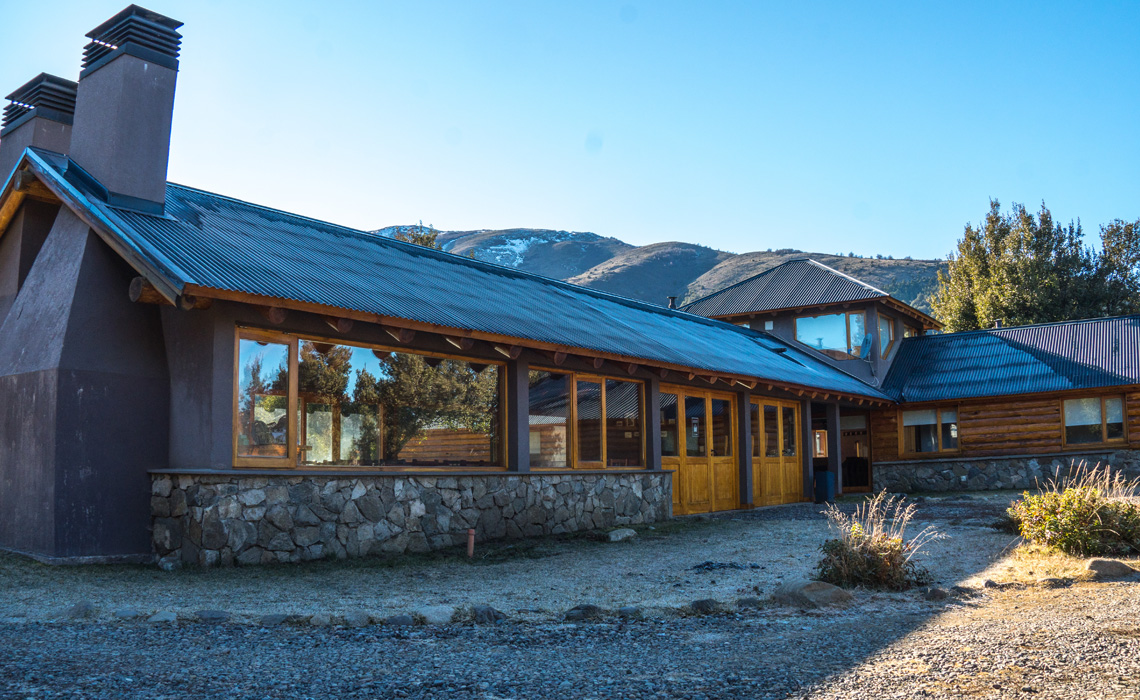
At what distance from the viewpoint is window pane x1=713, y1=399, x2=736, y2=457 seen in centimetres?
1816

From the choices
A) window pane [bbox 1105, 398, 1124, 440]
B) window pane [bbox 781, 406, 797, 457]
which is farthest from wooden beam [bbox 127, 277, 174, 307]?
window pane [bbox 1105, 398, 1124, 440]

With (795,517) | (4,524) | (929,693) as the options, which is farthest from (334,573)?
(795,517)

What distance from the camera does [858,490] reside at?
26219mm

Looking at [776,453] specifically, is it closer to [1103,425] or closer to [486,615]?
[1103,425]

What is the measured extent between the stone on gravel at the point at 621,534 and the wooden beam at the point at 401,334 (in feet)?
13.4

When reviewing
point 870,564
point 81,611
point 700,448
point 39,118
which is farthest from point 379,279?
point 700,448

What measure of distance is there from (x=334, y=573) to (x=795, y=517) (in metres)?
9.28

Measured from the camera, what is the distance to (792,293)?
27250mm

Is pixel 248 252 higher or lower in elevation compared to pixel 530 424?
higher

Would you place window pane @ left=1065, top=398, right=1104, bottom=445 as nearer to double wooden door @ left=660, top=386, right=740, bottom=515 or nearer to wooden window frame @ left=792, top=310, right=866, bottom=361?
wooden window frame @ left=792, top=310, right=866, bottom=361

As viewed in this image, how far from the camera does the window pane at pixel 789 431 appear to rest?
20766 mm

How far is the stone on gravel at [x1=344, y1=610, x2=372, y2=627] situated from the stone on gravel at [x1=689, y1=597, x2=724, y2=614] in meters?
2.68

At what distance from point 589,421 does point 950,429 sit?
47.5ft

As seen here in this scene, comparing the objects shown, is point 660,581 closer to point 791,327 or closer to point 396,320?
point 396,320
